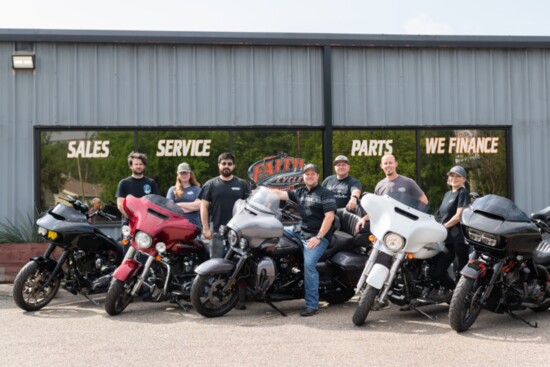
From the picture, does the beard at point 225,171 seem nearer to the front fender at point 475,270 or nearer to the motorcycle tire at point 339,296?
the motorcycle tire at point 339,296

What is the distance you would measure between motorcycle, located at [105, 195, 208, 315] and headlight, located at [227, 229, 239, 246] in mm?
641

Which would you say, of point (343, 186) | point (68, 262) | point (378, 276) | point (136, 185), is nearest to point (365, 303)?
point (378, 276)

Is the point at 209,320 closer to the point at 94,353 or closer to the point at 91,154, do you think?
the point at 94,353

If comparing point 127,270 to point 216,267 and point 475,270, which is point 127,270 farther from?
point 475,270

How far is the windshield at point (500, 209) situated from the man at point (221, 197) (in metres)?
2.75

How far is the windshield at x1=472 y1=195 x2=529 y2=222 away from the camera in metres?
6.64

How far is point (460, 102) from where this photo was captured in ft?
39.8

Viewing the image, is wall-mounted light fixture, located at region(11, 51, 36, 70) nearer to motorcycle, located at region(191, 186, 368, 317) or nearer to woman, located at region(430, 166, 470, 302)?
motorcycle, located at region(191, 186, 368, 317)

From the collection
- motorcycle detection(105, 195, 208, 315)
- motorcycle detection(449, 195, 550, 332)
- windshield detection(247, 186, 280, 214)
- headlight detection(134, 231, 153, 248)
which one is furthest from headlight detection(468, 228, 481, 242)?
headlight detection(134, 231, 153, 248)

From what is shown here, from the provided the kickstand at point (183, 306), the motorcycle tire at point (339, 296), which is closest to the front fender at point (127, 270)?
the kickstand at point (183, 306)

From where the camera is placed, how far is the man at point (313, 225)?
7426 mm

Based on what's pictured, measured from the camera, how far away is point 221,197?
800 centimetres

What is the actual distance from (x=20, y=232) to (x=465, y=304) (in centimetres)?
724

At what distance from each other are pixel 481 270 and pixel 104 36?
7.49 meters
